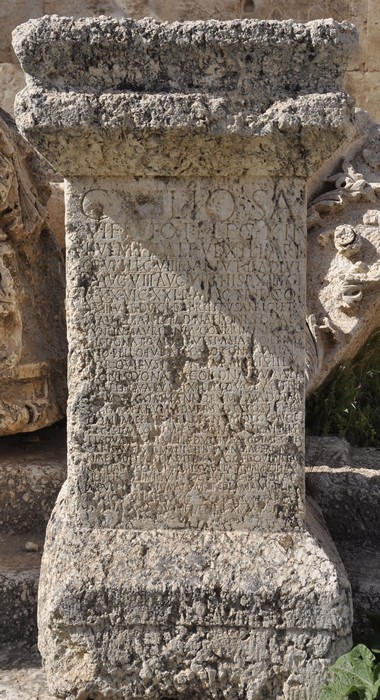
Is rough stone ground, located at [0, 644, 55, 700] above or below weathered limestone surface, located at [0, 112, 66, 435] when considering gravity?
below

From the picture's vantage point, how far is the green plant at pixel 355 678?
228 centimetres

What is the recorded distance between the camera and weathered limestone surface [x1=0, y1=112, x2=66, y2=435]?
303 cm

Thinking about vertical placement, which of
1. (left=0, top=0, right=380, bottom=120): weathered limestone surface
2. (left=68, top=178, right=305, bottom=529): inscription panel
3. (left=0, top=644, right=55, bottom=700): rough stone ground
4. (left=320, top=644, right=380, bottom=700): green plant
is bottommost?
(left=0, top=644, right=55, bottom=700): rough stone ground

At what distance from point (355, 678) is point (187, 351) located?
94 centimetres

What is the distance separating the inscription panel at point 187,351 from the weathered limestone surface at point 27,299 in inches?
24.6

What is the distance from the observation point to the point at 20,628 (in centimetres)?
280

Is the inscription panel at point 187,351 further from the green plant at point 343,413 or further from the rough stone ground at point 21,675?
the green plant at point 343,413

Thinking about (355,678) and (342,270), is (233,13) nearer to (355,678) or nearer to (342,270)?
(342,270)

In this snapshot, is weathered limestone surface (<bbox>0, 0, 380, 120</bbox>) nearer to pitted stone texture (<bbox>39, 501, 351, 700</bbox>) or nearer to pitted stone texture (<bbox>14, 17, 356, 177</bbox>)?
pitted stone texture (<bbox>14, 17, 356, 177</bbox>)

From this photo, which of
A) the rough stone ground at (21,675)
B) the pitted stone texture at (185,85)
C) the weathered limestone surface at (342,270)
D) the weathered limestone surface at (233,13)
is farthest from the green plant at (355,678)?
the weathered limestone surface at (233,13)

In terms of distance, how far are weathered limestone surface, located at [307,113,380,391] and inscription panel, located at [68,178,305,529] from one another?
124 cm

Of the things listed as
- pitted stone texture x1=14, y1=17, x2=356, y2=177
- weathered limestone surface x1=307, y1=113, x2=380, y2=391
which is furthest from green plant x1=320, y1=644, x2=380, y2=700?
weathered limestone surface x1=307, y1=113, x2=380, y2=391

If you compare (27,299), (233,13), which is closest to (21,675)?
(27,299)

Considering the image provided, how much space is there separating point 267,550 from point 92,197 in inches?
41.6
